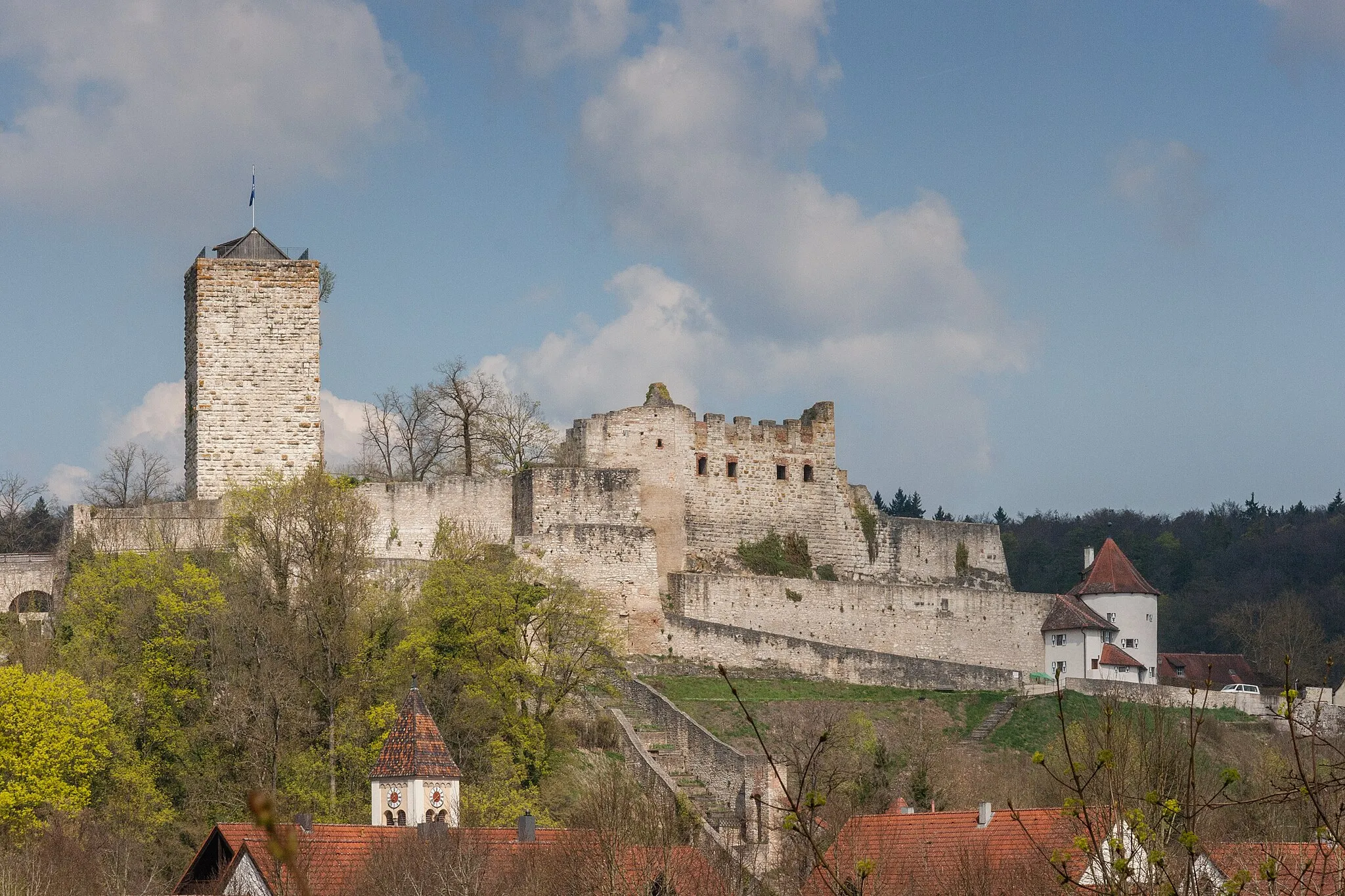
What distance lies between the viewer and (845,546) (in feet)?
166

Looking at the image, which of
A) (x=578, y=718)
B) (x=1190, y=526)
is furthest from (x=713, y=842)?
(x=1190, y=526)

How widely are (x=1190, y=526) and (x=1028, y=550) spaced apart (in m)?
14.8

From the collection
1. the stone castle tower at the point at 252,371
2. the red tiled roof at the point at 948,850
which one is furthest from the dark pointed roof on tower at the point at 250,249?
the red tiled roof at the point at 948,850

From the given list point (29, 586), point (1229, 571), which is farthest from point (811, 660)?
point (1229, 571)

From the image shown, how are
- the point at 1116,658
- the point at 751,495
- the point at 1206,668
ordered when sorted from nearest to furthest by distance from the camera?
the point at 751,495 → the point at 1116,658 → the point at 1206,668

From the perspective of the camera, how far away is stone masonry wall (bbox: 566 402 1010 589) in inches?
1885

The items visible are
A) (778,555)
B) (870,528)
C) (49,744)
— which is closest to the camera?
(49,744)

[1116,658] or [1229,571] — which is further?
[1229,571]

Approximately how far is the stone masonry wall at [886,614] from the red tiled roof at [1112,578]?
131 cm

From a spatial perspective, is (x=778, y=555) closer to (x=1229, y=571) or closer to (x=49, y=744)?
(x=49, y=744)

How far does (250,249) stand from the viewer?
43.5m

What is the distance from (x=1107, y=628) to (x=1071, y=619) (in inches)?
39.4

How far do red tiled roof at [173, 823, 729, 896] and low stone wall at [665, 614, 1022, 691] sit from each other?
14110mm

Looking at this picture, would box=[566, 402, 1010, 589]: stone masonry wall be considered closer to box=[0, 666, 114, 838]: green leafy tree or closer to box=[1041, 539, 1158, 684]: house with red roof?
box=[1041, 539, 1158, 684]: house with red roof
